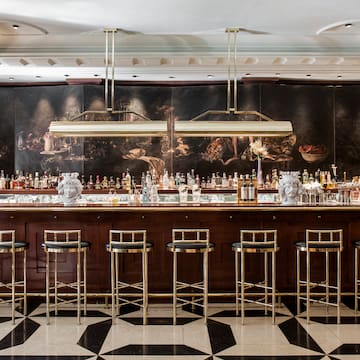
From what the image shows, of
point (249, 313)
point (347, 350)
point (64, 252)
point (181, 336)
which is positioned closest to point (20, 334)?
point (64, 252)

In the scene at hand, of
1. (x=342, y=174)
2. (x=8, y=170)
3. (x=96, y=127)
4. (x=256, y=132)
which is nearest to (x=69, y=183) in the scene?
(x=96, y=127)

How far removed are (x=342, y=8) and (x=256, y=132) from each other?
1.75 meters

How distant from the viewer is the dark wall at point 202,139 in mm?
10055

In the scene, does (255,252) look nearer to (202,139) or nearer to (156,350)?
(156,350)

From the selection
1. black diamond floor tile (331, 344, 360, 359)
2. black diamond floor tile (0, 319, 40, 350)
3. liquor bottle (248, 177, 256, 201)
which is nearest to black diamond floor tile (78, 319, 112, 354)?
black diamond floor tile (0, 319, 40, 350)

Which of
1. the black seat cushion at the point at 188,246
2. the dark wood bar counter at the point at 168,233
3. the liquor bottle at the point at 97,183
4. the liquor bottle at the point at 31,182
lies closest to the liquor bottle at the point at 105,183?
the liquor bottle at the point at 97,183

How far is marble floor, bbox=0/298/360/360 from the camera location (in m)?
4.18

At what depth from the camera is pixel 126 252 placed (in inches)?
196

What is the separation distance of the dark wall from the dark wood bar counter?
436 centimetres

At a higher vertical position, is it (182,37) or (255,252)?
Result: (182,37)

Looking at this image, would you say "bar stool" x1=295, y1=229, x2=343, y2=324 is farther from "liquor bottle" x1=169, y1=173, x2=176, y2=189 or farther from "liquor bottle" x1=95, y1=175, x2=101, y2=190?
"liquor bottle" x1=95, y1=175, x2=101, y2=190

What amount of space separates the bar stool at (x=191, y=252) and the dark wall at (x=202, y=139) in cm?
462

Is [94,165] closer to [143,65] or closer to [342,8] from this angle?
[143,65]

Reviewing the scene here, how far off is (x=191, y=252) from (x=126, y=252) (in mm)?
669
